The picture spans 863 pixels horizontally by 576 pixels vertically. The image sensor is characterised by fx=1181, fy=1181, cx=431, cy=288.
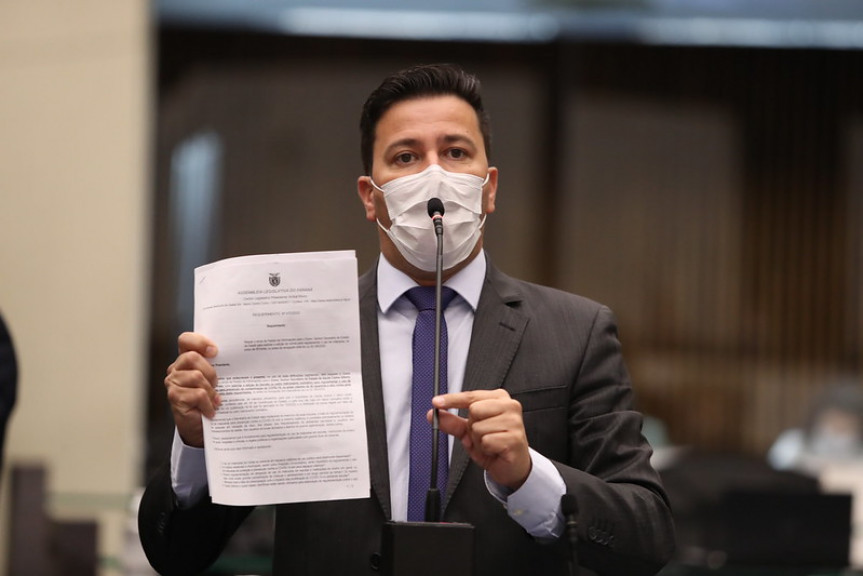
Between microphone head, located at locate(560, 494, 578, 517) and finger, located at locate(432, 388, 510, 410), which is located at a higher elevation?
finger, located at locate(432, 388, 510, 410)

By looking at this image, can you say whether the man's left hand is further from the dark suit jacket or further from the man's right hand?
the man's right hand

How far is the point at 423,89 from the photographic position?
6.73ft

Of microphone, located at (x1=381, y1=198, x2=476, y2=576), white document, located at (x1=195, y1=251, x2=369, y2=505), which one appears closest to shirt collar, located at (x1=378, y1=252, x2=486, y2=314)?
white document, located at (x1=195, y1=251, x2=369, y2=505)

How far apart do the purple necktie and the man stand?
2 centimetres

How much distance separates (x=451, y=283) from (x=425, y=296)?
0.05 meters

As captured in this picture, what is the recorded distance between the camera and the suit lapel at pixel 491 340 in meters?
1.87

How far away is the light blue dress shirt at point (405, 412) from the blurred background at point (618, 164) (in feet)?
17.5

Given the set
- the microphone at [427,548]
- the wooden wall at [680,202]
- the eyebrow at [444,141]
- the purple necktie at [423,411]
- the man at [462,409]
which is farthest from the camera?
the wooden wall at [680,202]

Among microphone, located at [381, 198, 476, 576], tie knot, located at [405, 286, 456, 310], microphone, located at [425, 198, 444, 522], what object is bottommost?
microphone, located at [381, 198, 476, 576]

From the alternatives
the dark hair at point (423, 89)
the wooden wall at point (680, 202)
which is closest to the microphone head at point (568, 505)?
the dark hair at point (423, 89)

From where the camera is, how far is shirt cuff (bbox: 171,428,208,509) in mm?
1843

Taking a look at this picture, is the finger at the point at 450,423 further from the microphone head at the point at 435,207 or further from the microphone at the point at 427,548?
the microphone head at the point at 435,207

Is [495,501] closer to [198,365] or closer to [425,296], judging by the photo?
[425,296]

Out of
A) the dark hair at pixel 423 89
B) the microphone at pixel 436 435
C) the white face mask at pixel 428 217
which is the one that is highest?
the dark hair at pixel 423 89
